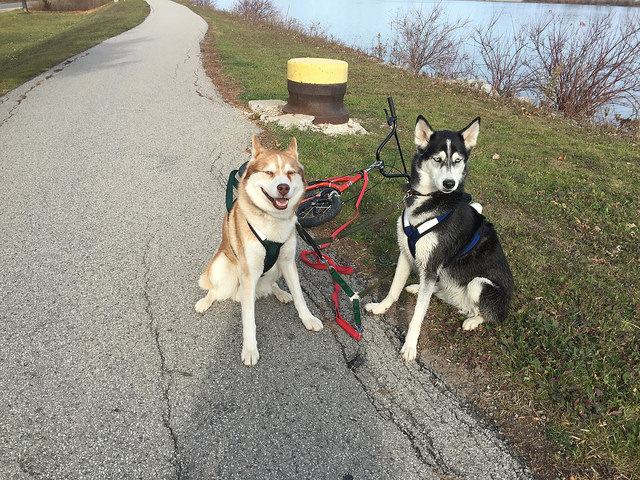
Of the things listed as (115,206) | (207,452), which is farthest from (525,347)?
(115,206)

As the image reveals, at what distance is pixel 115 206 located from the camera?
19.0 feet

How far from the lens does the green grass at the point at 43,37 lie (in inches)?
545

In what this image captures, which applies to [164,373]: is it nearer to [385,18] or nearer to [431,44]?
Result: [431,44]

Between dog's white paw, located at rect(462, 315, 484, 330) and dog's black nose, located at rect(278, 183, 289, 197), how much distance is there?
80.1 inches

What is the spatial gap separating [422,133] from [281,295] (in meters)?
2.02

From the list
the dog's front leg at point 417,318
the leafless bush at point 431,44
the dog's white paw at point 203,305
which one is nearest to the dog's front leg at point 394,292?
the dog's front leg at point 417,318

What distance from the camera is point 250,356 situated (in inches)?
131

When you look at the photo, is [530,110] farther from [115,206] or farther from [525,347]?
[115,206]

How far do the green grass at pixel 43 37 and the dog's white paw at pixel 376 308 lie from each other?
485 inches

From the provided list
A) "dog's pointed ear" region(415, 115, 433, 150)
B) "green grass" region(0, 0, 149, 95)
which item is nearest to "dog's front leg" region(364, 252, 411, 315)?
"dog's pointed ear" region(415, 115, 433, 150)

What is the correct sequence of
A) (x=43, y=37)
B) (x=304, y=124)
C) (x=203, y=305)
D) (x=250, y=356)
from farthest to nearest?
(x=43, y=37) → (x=304, y=124) → (x=203, y=305) → (x=250, y=356)

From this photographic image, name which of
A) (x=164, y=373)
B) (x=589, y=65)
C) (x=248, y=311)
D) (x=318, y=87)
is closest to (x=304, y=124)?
(x=318, y=87)

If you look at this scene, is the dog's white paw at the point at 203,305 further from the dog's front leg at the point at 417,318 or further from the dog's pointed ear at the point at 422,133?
the dog's pointed ear at the point at 422,133

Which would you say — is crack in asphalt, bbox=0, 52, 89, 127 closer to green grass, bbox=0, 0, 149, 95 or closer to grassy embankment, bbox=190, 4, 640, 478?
green grass, bbox=0, 0, 149, 95
